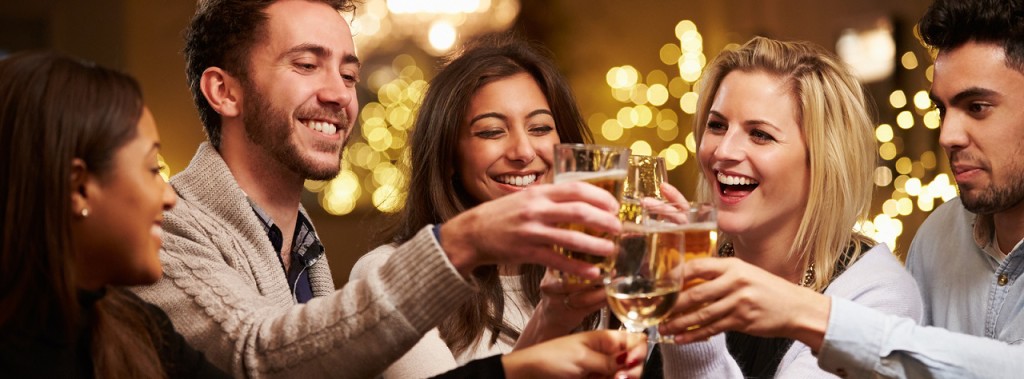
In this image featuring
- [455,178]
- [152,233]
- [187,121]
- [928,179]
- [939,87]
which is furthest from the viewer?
[187,121]

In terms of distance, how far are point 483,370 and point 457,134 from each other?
106 cm

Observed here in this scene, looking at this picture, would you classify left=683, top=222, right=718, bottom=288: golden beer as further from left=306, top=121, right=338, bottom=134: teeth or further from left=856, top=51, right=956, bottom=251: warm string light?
left=856, top=51, right=956, bottom=251: warm string light

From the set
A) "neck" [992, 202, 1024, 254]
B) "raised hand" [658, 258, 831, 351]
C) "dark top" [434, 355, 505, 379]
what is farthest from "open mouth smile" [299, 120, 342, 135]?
"neck" [992, 202, 1024, 254]

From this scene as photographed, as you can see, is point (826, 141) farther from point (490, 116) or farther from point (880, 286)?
point (490, 116)

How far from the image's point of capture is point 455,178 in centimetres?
276

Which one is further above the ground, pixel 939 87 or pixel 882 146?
pixel 939 87

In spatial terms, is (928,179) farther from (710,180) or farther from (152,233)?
(152,233)

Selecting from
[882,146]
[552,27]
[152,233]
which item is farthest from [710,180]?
[552,27]

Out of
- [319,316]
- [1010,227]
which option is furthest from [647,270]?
[1010,227]

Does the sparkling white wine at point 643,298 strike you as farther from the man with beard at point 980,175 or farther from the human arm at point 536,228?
the man with beard at point 980,175

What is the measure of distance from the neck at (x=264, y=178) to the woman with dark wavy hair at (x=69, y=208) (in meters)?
0.81

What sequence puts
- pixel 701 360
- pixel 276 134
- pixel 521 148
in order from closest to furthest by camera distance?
pixel 701 360, pixel 276 134, pixel 521 148

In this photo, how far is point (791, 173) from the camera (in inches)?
98.5

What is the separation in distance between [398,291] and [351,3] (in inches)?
54.3
